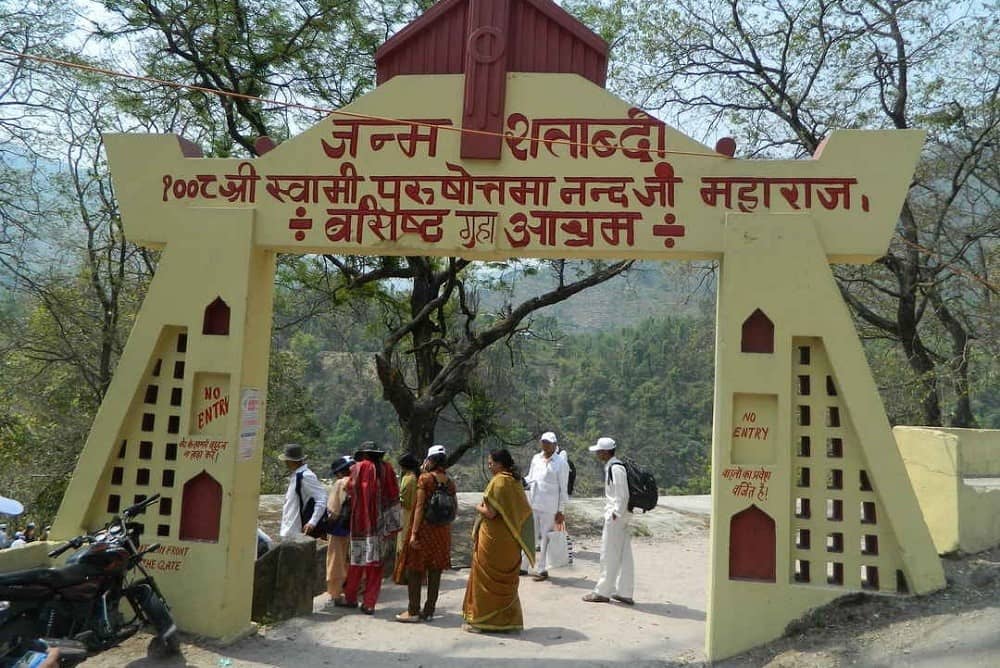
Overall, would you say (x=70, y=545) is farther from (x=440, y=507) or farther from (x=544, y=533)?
(x=544, y=533)

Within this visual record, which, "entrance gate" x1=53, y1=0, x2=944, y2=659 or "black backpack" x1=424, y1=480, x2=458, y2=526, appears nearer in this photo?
"entrance gate" x1=53, y1=0, x2=944, y2=659

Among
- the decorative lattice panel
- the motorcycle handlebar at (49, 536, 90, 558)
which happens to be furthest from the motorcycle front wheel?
the decorative lattice panel

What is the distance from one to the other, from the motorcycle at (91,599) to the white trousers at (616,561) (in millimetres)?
3816

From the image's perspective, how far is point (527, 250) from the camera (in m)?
5.57

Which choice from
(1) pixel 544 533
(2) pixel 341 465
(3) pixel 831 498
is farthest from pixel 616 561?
(2) pixel 341 465

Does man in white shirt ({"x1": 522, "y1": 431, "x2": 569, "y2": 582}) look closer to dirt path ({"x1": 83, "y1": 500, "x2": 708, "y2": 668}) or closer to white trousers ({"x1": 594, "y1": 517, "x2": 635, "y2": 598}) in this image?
dirt path ({"x1": 83, "y1": 500, "x2": 708, "y2": 668})

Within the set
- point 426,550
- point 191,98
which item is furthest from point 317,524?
point 191,98

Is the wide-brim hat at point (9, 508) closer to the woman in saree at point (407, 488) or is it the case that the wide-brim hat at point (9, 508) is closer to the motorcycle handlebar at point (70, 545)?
the motorcycle handlebar at point (70, 545)

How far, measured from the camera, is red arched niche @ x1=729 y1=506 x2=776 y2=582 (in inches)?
200

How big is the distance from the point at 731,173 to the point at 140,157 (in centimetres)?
466

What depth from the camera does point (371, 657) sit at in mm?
5383

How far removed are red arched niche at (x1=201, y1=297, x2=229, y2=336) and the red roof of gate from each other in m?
2.40

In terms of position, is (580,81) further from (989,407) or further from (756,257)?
(989,407)

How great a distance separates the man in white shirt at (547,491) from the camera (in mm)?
8234
